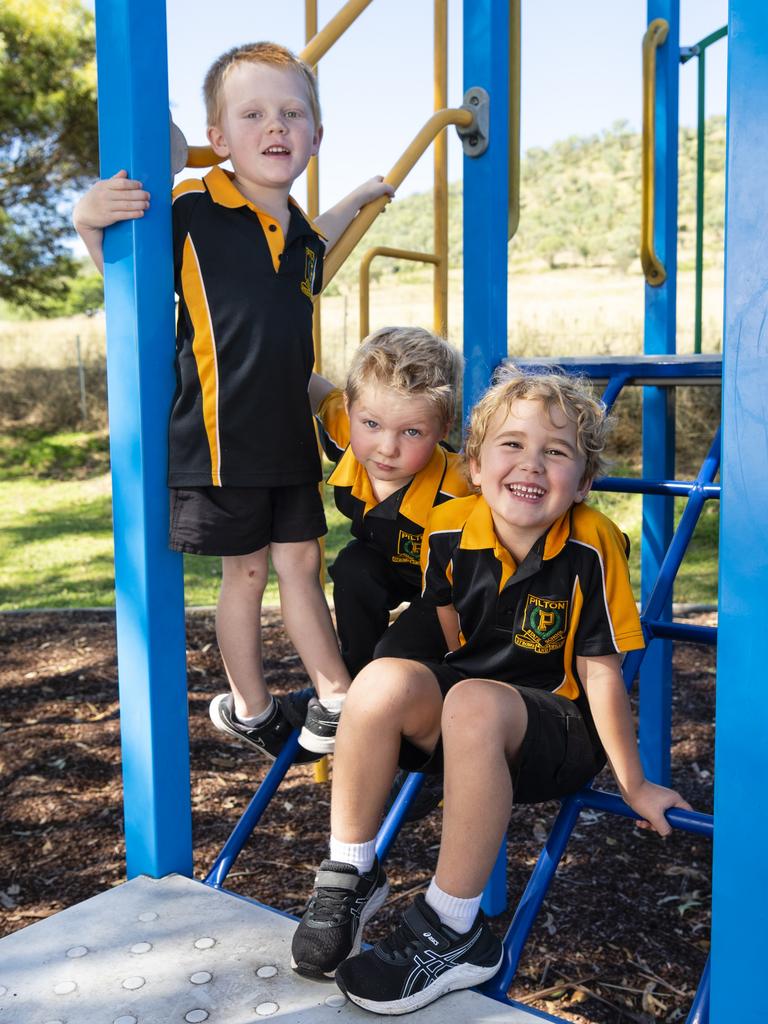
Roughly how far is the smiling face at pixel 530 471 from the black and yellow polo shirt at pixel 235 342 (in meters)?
0.42

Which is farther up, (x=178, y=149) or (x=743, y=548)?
(x=178, y=149)

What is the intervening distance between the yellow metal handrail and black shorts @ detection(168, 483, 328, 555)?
649 millimetres

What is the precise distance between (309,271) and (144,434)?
513mm

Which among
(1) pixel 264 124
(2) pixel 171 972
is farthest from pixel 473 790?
(1) pixel 264 124

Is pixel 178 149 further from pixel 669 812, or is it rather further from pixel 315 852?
pixel 315 852

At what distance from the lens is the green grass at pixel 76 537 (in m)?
6.34

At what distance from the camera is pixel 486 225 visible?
90.7 inches

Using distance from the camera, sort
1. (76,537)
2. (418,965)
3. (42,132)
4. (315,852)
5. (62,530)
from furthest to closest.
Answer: (42,132) < (62,530) < (76,537) < (315,852) < (418,965)

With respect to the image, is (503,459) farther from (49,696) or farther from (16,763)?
(49,696)

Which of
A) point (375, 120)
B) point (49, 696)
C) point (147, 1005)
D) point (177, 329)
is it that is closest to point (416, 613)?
point (177, 329)

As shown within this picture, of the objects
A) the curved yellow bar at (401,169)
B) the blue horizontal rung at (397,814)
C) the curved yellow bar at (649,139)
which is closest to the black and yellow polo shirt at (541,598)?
the blue horizontal rung at (397,814)

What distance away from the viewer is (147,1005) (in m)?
1.49

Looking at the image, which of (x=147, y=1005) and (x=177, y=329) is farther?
(x=177, y=329)

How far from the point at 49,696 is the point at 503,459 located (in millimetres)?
2891
